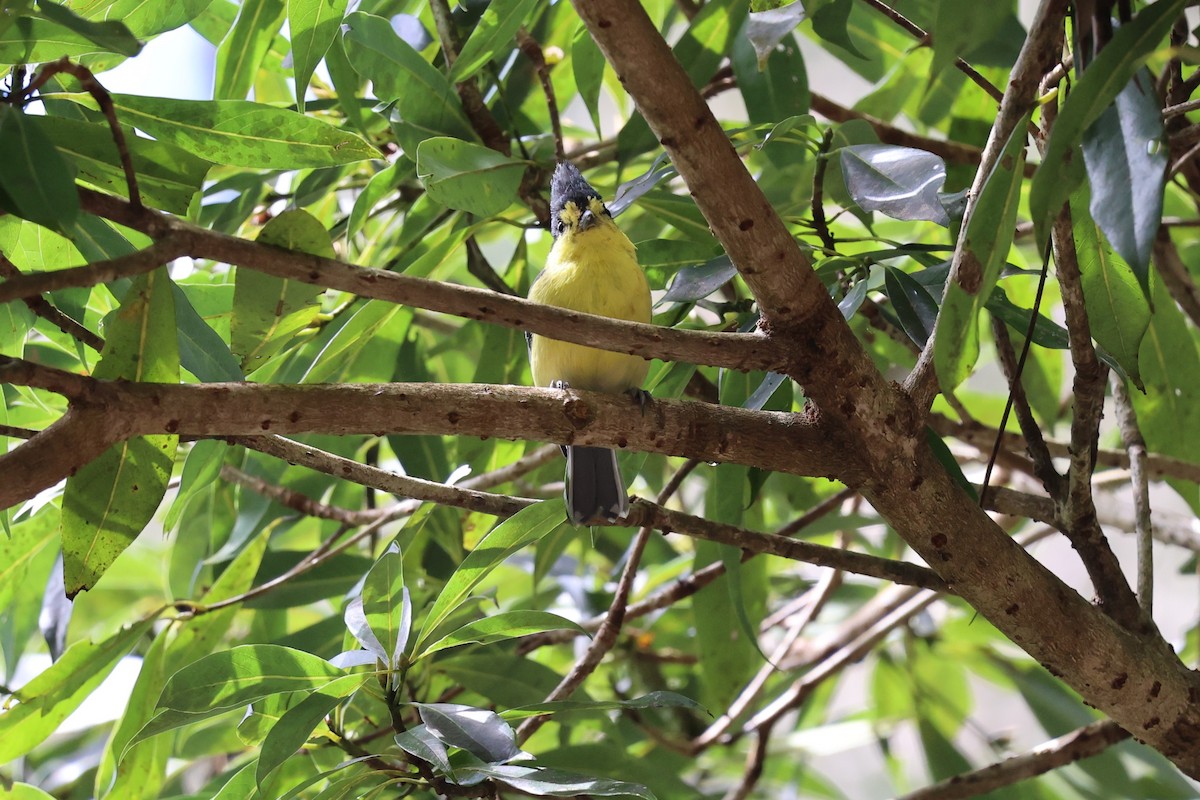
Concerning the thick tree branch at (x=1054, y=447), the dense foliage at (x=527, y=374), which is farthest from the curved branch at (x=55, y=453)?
the thick tree branch at (x=1054, y=447)

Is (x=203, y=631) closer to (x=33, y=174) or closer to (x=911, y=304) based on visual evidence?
(x=33, y=174)

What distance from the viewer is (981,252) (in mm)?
947

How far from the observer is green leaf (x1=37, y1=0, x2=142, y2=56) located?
2.55 feet

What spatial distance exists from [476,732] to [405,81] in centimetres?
93

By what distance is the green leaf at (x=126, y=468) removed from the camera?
3.31 ft

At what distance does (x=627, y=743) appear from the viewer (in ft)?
7.09

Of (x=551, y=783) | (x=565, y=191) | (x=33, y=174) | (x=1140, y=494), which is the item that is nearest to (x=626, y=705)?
(x=551, y=783)

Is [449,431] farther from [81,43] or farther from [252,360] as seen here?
[81,43]

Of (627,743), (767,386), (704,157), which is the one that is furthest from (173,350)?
(627,743)

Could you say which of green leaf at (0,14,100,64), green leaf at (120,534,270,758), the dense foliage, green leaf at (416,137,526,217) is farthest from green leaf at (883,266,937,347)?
green leaf at (120,534,270,758)

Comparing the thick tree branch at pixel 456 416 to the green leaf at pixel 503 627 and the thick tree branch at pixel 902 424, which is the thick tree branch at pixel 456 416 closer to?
the thick tree branch at pixel 902 424

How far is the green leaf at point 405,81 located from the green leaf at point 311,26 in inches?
3.6

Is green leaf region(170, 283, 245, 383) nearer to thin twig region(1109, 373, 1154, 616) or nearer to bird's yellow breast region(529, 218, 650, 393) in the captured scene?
bird's yellow breast region(529, 218, 650, 393)

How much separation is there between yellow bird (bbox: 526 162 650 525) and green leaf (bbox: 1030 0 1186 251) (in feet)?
3.10
